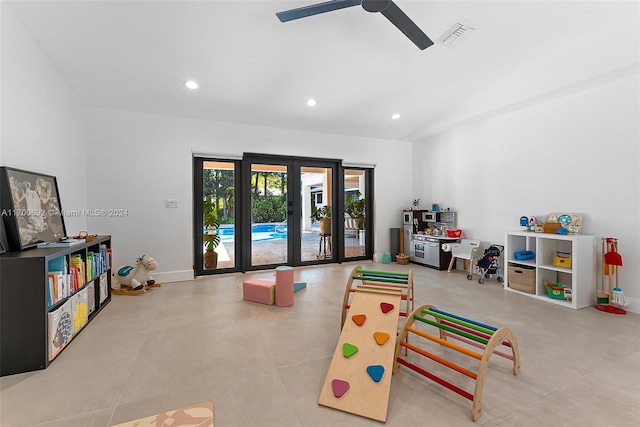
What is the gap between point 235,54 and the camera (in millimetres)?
3291

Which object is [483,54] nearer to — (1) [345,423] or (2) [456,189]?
(2) [456,189]

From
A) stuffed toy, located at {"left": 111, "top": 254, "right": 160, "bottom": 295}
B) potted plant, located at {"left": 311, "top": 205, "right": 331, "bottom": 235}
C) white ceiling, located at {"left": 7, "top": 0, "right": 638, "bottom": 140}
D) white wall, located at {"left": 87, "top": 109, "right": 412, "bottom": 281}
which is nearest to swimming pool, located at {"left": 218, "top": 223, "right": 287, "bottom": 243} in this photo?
white wall, located at {"left": 87, "top": 109, "right": 412, "bottom": 281}

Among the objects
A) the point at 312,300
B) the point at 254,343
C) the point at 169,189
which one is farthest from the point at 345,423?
the point at 169,189

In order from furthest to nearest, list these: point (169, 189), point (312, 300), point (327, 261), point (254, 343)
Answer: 1. point (327, 261)
2. point (169, 189)
3. point (312, 300)
4. point (254, 343)

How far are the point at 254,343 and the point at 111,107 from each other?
4128mm

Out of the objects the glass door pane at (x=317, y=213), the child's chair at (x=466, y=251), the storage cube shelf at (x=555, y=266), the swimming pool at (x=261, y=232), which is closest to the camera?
the storage cube shelf at (x=555, y=266)

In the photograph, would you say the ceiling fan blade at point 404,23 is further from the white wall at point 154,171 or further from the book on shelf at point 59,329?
the book on shelf at point 59,329

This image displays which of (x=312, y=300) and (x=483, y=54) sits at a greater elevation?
(x=483, y=54)

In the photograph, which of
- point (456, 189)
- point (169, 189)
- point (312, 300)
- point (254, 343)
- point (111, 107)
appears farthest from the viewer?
point (456, 189)

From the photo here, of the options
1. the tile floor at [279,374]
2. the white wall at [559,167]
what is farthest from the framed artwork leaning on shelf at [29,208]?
the white wall at [559,167]

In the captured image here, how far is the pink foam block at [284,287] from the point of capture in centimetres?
334

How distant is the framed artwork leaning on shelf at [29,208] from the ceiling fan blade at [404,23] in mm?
3372

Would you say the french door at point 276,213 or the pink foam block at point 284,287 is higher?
the french door at point 276,213

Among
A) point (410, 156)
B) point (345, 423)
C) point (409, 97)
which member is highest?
point (409, 97)
